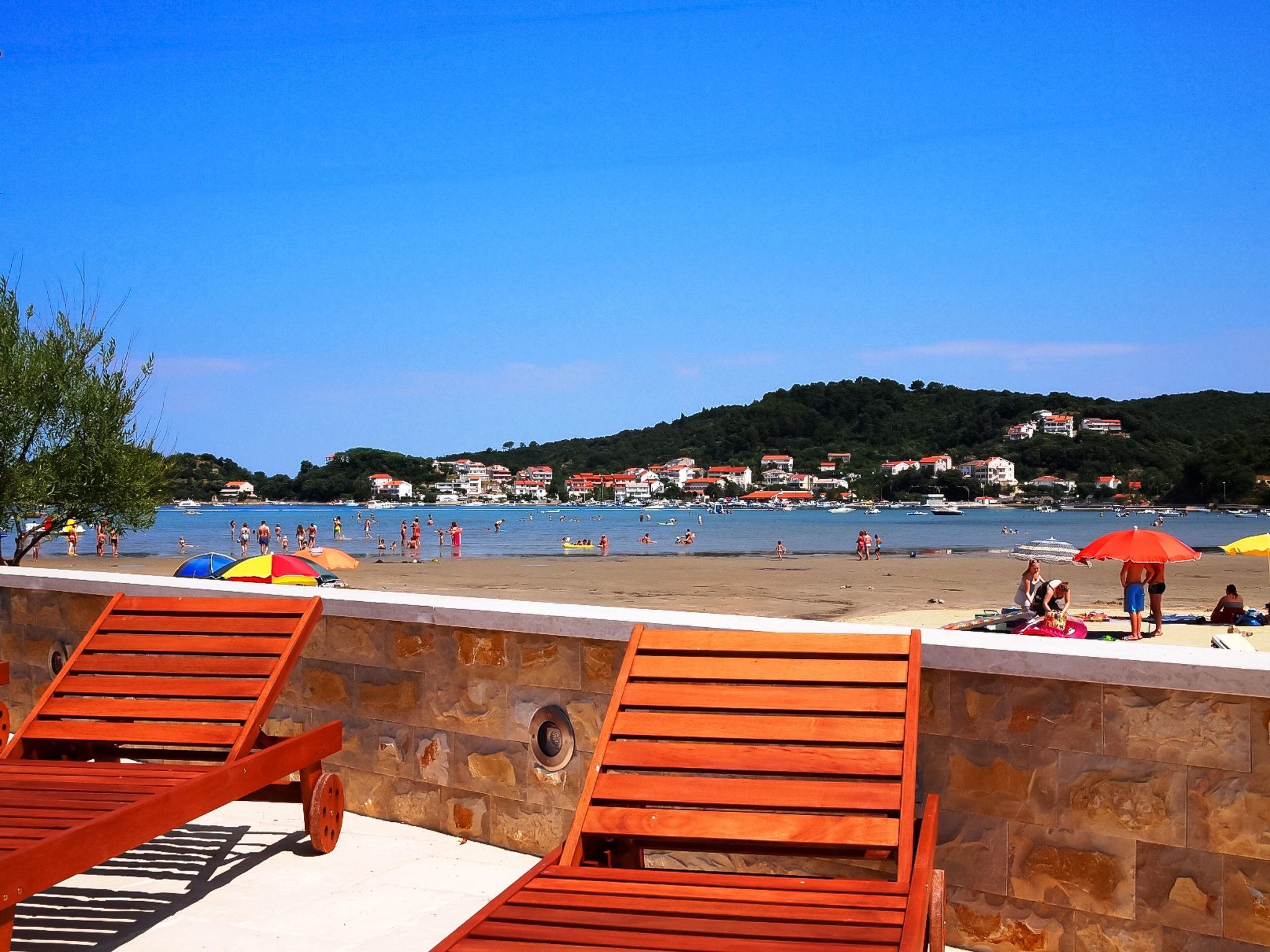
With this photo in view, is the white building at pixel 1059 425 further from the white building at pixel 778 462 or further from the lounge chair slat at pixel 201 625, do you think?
the lounge chair slat at pixel 201 625

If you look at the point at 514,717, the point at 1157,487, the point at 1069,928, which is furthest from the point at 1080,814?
the point at 1157,487

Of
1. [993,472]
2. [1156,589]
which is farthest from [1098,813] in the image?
[993,472]

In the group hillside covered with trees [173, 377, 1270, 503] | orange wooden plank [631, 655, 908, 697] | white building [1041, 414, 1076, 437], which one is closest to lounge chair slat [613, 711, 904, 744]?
orange wooden plank [631, 655, 908, 697]

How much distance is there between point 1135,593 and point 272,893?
49.4 ft

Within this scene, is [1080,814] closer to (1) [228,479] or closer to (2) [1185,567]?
(2) [1185,567]

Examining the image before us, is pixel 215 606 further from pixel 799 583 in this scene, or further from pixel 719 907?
pixel 799 583

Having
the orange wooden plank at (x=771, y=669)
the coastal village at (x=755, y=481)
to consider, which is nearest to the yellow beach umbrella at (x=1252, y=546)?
the orange wooden plank at (x=771, y=669)

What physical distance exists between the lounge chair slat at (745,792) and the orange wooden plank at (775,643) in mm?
362

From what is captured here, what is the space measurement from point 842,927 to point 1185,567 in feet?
133

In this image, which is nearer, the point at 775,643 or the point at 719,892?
the point at 719,892

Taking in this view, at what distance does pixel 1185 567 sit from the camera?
1500 inches

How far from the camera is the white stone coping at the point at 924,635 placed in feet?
9.02

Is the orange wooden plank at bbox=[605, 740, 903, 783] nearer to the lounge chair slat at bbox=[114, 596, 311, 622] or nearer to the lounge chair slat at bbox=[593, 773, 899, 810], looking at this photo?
the lounge chair slat at bbox=[593, 773, 899, 810]

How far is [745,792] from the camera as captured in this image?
2719mm
